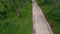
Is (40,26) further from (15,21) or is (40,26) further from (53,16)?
(15,21)

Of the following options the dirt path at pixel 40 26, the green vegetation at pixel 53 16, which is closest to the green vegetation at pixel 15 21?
the dirt path at pixel 40 26

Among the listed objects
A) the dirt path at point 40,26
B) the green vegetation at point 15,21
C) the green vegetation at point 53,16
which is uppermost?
the dirt path at point 40,26

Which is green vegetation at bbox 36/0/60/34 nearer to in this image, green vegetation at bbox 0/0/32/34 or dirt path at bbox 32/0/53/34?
dirt path at bbox 32/0/53/34

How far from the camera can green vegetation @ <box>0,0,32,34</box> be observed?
45.0 feet

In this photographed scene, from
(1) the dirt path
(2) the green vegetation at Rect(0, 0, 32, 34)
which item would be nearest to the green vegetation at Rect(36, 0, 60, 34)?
(1) the dirt path

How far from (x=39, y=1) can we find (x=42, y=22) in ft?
25.4

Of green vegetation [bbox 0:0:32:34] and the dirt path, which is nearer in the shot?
the dirt path

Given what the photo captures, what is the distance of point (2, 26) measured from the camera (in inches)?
577

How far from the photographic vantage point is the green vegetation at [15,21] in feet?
45.0

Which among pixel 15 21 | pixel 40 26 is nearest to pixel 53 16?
pixel 40 26

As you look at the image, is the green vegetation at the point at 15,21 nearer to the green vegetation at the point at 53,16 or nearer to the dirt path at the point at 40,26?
the dirt path at the point at 40,26

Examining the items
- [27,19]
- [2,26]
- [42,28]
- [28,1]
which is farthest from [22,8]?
[42,28]

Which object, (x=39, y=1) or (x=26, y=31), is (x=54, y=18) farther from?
(x=39, y=1)

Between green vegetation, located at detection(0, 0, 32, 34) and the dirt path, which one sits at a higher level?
the dirt path
